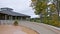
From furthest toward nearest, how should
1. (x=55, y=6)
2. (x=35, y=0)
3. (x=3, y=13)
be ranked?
1. (x=3, y=13)
2. (x=35, y=0)
3. (x=55, y=6)

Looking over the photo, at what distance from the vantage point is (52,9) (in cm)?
4550

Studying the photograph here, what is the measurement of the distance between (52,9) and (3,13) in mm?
15461

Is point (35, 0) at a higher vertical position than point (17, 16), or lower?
higher

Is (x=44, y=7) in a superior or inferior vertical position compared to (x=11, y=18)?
superior

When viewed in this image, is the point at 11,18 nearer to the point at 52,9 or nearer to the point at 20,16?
the point at 20,16

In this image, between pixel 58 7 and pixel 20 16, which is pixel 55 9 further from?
pixel 20 16

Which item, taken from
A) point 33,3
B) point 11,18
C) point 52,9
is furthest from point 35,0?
point 11,18

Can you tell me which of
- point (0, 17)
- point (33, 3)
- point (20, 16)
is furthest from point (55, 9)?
point (0, 17)

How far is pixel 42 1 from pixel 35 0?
296 centimetres

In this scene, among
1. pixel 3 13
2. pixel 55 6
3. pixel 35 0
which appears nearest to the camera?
pixel 55 6

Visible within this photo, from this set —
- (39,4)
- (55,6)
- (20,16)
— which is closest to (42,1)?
(39,4)

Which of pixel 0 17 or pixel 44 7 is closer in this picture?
pixel 44 7

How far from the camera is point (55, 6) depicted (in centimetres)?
4400

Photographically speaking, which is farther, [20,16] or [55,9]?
[20,16]
